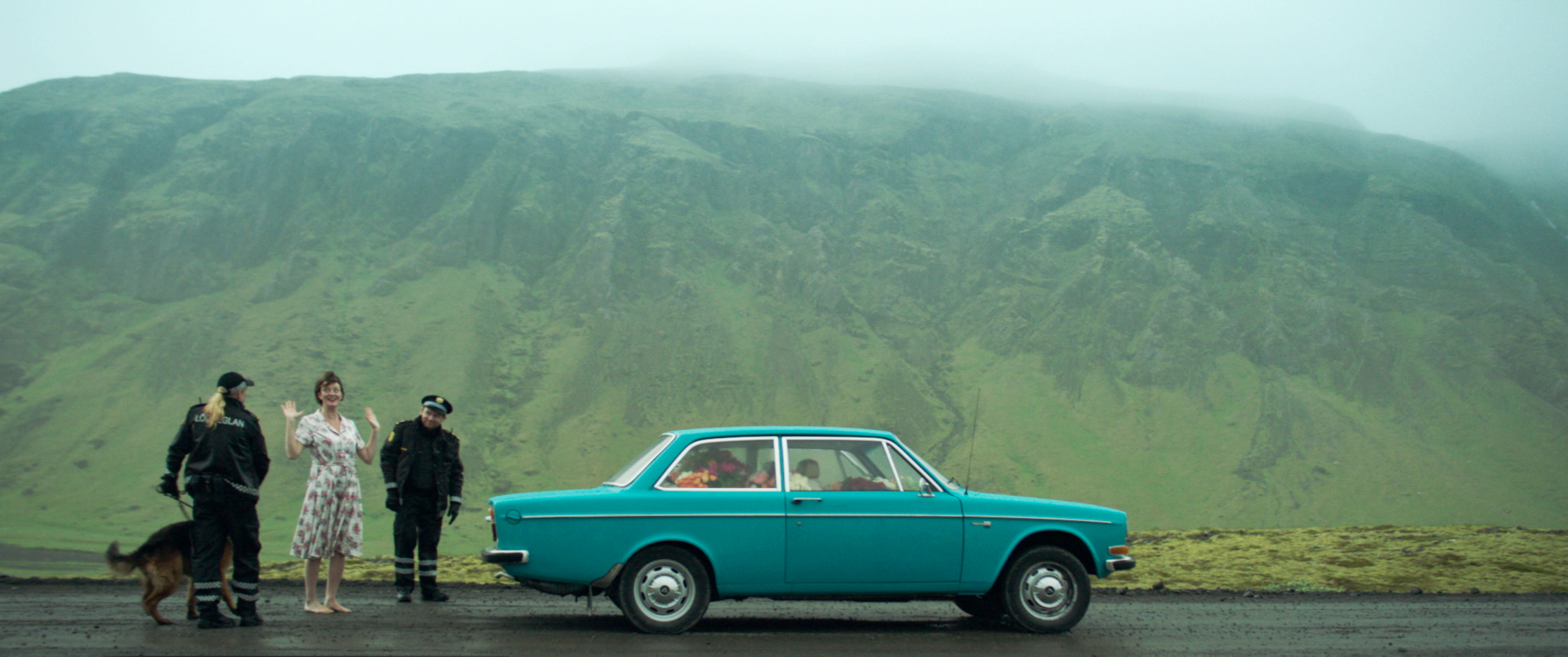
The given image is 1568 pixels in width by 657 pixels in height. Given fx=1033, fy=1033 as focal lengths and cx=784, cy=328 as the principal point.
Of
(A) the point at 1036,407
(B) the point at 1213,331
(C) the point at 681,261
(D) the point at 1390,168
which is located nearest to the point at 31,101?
(C) the point at 681,261

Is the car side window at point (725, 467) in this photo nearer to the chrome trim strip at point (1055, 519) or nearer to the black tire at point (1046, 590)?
the chrome trim strip at point (1055, 519)

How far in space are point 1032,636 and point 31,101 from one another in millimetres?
105079

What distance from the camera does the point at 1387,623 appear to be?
32.6ft

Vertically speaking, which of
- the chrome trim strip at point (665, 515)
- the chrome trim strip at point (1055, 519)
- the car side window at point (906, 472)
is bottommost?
the chrome trim strip at point (1055, 519)

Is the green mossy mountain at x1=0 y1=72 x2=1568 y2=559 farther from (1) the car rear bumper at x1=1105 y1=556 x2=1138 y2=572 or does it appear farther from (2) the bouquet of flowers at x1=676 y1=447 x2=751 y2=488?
(1) the car rear bumper at x1=1105 y1=556 x2=1138 y2=572

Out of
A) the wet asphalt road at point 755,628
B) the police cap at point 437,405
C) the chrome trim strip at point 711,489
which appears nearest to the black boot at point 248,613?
the wet asphalt road at point 755,628

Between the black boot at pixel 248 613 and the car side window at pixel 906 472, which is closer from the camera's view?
the black boot at pixel 248 613

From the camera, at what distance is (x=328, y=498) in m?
8.89

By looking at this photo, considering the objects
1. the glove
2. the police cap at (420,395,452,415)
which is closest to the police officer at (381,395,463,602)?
the police cap at (420,395,452,415)

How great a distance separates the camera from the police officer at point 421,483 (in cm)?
954

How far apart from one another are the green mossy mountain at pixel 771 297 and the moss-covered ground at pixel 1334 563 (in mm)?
37068

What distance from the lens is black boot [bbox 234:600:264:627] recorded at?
816cm

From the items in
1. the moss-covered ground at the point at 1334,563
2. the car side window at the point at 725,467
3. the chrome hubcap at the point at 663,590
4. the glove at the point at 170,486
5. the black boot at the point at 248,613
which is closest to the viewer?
the glove at the point at 170,486

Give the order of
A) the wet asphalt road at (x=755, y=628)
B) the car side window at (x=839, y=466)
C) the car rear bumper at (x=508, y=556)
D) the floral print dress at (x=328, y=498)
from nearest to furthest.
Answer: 1. the wet asphalt road at (x=755, y=628)
2. the car rear bumper at (x=508, y=556)
3. the car side window at (x=839, y=466)
4. the floral print dress at (x=328, y=498)
